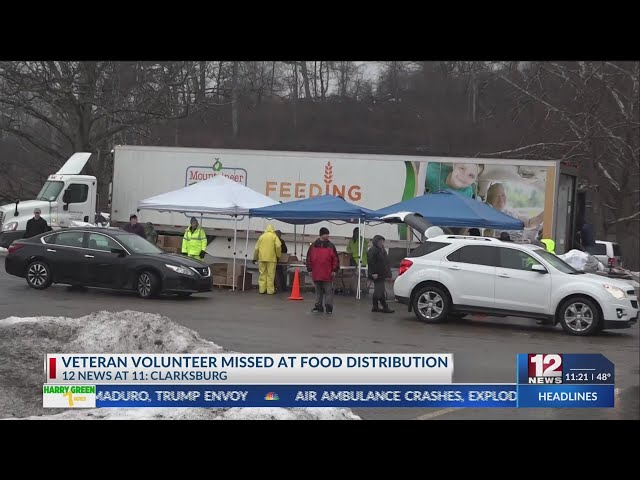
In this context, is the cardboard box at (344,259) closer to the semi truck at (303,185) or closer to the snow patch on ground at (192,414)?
the semi truck at (303,185)

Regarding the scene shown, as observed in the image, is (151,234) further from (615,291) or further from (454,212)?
(615,291)

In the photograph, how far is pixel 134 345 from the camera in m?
9.34

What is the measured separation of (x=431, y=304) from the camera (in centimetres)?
1599

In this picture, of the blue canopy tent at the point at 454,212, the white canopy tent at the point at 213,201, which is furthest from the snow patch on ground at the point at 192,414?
the white canopy tent at the point at 213,201

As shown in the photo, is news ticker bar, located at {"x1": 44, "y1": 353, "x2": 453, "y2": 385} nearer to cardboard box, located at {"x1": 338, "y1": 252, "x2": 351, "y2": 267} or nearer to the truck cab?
cardboard box, located at {"x1": 338, "y1": 252, "x2": 351, "y2": 267}

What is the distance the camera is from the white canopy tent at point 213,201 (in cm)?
2086

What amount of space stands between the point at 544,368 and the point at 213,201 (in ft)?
46.4

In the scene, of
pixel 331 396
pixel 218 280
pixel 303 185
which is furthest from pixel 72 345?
pixel 303 185

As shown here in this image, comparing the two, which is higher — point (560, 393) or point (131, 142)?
point (131, 142)

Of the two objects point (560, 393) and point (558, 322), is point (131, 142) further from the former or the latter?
point (560, 393)

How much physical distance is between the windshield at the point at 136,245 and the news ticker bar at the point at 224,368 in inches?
413

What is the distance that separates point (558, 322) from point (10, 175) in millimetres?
27717

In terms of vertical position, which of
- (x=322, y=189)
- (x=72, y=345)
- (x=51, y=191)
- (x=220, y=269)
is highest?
(x=322, y=189)

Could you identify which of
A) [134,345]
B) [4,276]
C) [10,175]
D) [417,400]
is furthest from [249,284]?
[10,175]
